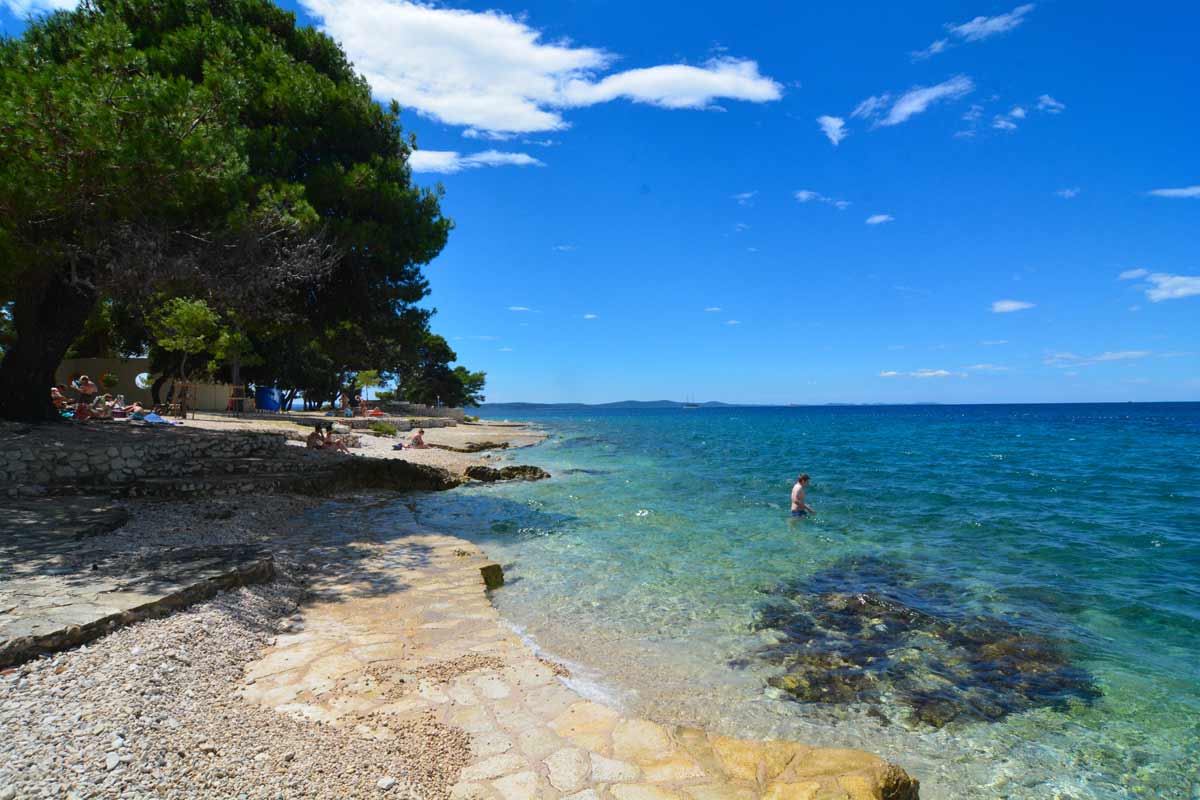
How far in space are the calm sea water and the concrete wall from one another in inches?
993

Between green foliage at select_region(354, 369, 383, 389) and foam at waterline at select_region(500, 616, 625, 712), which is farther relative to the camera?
green foliage at select_region(354, 369, 383, 389)

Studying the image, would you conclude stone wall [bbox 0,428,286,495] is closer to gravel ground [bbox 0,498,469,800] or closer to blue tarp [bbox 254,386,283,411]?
gravel ground [bbox 0,498,469,800]

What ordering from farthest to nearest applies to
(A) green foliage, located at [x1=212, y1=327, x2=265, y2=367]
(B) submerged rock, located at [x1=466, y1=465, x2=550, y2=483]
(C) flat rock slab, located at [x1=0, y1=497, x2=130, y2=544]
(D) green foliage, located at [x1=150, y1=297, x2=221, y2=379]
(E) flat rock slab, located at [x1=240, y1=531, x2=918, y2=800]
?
(A) green foliage, located at [x1=212, y1=327, x2=265, y2=367] < (D) green foliage, located at [x1=150, y1=297, x2=221, y2=379] < (B) submerged rock, located at [x1=466, y1=465, x2=550, y2=483] < (C) flat rock slab, located at [x1=0, y1=497, x2=130, y2=544] < (E) flat rock slab, located at [x1=240, y1=531, x2=918, y2=800]

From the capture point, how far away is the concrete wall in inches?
1172

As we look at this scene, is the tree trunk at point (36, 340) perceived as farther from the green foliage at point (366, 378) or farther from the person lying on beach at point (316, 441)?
the green foliage at point (366, 378)

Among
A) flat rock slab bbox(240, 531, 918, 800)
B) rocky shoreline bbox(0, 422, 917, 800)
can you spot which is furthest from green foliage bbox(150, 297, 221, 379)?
flat rock slab bbox(240, 531, 918, 800)

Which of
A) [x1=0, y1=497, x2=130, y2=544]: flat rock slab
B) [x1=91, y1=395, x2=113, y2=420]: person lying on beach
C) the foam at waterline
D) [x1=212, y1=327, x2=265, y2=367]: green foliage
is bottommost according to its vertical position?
the foam at waterline

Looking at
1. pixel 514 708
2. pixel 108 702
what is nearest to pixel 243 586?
pixel 108 702

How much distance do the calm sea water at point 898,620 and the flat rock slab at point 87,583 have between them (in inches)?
153

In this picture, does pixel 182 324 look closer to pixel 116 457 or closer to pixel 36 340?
pixel 36 340

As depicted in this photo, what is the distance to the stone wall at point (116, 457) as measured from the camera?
11.1m

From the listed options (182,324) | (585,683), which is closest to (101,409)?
(182,324)

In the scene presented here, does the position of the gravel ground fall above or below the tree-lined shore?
below

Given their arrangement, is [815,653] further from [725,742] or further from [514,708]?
[514,708]
